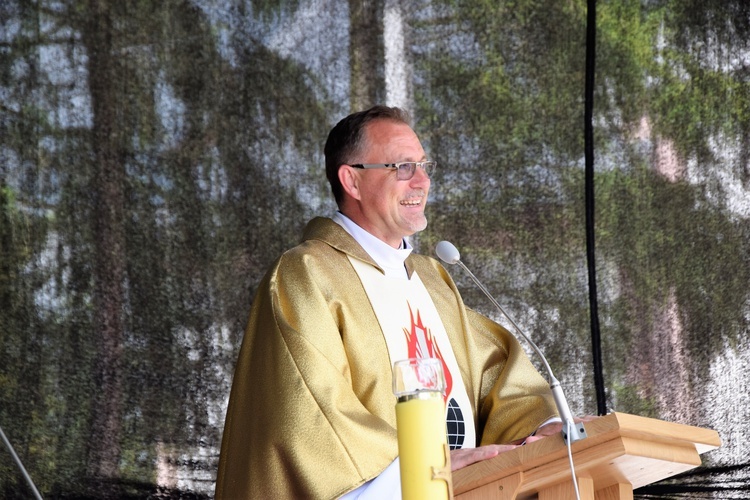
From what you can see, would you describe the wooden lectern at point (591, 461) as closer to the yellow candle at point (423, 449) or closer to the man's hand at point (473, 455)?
the man's hand at point (473, 455)

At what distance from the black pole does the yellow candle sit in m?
3.52

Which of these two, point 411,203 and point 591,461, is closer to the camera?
point 591,461

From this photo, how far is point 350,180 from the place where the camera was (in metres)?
4.10

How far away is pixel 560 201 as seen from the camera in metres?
5.23

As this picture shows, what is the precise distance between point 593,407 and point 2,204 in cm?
259

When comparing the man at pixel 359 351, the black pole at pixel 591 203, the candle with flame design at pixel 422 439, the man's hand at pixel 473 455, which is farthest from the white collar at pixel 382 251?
the candle with flame design at pixel 422 439

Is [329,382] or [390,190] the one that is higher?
[390,190]

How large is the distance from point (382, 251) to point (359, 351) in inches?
19.6

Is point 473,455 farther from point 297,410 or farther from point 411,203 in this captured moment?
point 411,203

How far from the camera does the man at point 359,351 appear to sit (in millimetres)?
3146

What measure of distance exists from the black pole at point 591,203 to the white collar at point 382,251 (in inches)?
54.8

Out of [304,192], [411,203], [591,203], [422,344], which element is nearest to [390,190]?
[411,203]

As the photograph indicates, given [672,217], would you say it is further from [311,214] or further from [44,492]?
[44,492]

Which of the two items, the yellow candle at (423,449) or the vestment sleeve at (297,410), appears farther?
the vestment sleeve at (297,410)
